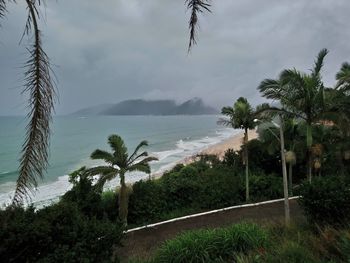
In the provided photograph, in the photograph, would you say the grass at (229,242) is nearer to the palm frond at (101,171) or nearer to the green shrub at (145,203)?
the palm frond at (101,171)

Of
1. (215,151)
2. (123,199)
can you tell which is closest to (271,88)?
(123,199)

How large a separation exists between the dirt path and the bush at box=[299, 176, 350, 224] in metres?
3.39

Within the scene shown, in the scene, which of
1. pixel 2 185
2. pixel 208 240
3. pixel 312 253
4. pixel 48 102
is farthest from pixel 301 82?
pixel 2 185

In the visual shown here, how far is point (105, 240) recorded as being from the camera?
5.23 meters

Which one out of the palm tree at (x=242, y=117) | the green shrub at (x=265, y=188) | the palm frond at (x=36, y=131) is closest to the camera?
the palm frond at (x=36, y=131)

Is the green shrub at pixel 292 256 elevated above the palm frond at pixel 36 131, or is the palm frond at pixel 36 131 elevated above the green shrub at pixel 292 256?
the palm frond at pixel 36 131

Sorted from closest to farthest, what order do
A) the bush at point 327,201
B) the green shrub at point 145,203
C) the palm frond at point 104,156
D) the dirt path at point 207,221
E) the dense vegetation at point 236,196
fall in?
the dense vegetation at point 236,196
the bush at point 327,201
the dirt path at point 207,221
the palm frond at point 104,156
the green shrub at point 145,203

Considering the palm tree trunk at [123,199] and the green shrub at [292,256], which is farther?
the palm tree trunk at [123,199]

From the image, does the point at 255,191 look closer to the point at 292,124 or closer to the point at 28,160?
the point at 292,124

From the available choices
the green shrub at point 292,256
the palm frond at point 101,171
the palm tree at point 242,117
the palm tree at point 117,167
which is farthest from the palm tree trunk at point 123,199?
the green shrub at point 292,256

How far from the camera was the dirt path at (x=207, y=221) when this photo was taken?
1228 centimetres

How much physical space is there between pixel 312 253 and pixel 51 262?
147 inches

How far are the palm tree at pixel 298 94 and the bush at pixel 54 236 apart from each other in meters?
11.6

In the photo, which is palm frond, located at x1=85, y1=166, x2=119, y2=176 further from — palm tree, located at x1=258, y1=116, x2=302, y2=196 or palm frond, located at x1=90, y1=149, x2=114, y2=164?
palm tree, located at x1=258, y1=116, x2=302, y2=196
